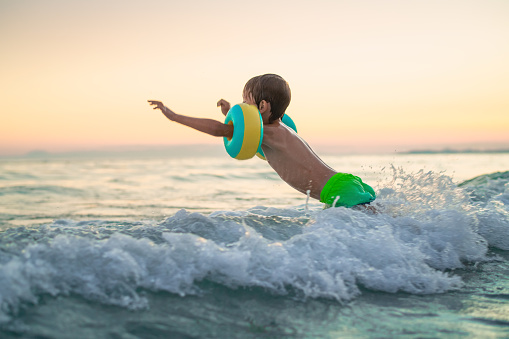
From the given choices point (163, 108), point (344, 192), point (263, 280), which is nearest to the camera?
point (263, 280)

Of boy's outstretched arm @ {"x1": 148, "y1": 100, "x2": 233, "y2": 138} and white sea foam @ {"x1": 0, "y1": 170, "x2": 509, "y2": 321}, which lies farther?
boy's outstretched arm @ {"x1": 148, "y1": 100, "x2": 233, "y2": 138}

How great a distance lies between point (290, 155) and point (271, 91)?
1.95 ft

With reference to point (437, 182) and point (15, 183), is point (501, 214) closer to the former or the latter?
point (437, 182)

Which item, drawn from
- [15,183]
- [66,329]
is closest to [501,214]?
[66,329]

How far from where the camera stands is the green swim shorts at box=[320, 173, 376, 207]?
3.67 metres

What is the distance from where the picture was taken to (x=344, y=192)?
368cm

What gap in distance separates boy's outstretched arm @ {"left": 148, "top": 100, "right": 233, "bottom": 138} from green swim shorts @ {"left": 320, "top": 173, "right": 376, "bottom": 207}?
1029 millimetres

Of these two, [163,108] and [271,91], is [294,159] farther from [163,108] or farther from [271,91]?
[163,108]

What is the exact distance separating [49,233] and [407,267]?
2.37m

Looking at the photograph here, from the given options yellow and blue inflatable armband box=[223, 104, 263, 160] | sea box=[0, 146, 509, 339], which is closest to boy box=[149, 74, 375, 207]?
yellow and blue inflatable armband box=[223, 104, 263, 160]

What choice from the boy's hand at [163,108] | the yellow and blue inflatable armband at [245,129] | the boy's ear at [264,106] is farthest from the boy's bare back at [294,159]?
the boy's hand at [163,108]

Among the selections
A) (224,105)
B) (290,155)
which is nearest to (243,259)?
(290,155)

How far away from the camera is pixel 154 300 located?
2043 mm

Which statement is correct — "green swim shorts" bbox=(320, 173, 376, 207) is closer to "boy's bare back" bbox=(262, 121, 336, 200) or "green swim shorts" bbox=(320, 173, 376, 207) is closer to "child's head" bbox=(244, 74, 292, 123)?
"boy's bare back" bbox=(262, 121, 336, 200)
